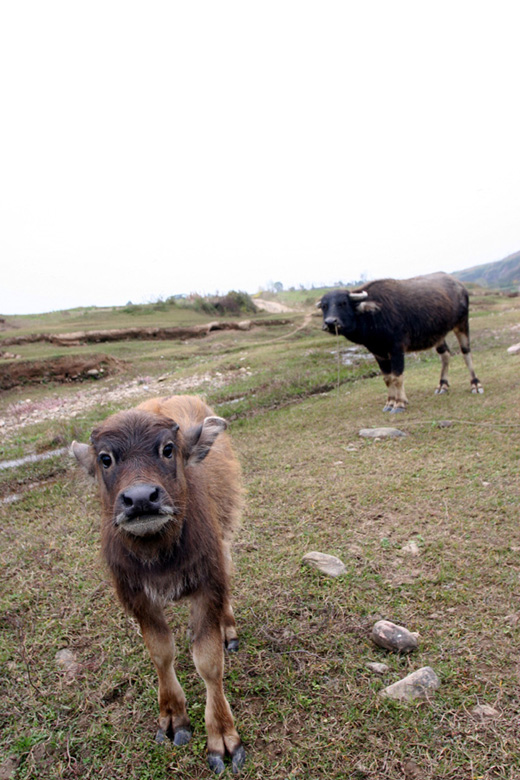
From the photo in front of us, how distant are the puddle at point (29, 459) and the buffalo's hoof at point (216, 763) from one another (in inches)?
221

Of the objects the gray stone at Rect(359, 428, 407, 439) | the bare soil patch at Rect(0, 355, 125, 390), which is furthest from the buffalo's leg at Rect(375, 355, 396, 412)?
the bare soil patch at Rect(0, 355, 125, 390)

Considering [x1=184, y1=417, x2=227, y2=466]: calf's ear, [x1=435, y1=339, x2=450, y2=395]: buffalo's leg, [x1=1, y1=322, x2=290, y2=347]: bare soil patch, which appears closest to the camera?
[x1=184, y1=417, x2=227, y2=466]: calf's ear

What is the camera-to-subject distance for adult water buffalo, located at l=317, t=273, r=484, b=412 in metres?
8.59

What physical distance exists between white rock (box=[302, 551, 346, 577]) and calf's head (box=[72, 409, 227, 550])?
166 centimetres

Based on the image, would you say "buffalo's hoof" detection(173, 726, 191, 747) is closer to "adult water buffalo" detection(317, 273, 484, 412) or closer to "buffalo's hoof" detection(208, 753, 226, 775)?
"buffalo's hoof" detection(208, 753, 226, 775)

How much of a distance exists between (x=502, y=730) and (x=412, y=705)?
42cm

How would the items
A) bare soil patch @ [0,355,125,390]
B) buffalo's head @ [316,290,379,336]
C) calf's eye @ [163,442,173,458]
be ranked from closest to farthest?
calf's eye @ [163,442,173,458] < buffalo's head @ [316,290,379,336] < bare soil patch @ [0,355,125,390]

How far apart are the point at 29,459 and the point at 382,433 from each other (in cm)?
525

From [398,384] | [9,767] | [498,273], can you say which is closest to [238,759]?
[9,767]

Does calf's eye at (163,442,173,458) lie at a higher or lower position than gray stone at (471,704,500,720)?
higher

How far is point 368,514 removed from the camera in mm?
4691

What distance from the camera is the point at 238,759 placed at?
7.98ft

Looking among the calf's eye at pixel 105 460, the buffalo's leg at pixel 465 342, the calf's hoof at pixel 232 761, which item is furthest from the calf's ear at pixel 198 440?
the buffalo's leg at pixel 465 342

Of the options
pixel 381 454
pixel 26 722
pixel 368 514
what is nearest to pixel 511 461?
pixel 381 454
